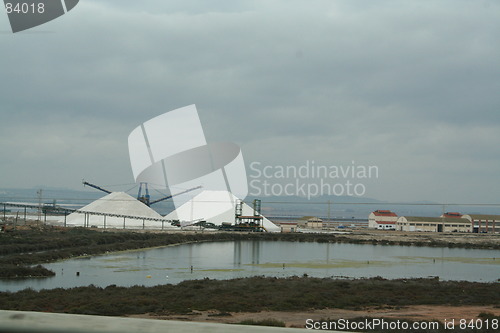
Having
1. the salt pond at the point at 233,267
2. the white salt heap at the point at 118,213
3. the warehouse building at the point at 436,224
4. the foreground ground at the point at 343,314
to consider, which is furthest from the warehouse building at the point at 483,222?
A: the foreground ground at the point at 343,314

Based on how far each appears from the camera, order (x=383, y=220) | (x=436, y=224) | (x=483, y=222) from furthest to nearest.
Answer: (x=383, y=220), (x=483, y=222), (x=436, y=224)

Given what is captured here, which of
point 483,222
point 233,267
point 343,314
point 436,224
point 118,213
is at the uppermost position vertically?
point 118,213

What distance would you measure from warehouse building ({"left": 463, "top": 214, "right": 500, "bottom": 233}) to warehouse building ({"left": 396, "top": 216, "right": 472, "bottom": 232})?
4.28ft

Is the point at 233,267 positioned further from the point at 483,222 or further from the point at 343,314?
the point at 483,222

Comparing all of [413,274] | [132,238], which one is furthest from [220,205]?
[413,274]

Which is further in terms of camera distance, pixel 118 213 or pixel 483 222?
pixel 483 222

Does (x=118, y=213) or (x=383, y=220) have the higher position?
(x=118, y=213)

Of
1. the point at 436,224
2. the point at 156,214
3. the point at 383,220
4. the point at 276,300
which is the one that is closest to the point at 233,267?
the point at 276,300

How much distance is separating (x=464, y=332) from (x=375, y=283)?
279 inches

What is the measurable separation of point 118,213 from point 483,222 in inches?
1676

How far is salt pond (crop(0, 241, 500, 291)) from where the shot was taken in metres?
16.4

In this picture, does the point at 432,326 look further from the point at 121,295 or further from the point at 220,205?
the point at 220,205

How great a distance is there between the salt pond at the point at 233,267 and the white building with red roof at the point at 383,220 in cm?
3794

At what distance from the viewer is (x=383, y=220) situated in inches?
2662
